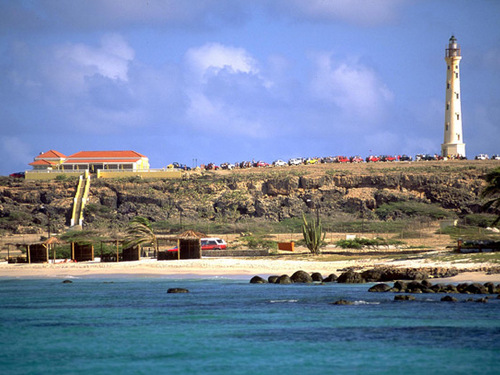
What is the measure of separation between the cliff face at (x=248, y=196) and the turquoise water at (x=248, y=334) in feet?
151

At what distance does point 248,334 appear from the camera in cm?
2227

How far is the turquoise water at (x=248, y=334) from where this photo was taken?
18.3m

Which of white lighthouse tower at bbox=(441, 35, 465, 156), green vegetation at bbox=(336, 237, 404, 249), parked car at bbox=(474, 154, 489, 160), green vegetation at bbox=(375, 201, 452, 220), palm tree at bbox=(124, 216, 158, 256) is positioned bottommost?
green vegetation at bbox=(336, 237, 404, 249)

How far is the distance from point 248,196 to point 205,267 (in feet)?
125

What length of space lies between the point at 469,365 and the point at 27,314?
16.7 m

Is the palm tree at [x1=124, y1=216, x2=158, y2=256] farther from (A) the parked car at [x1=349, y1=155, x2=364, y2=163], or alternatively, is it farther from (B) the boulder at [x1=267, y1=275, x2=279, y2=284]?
(A) the parked car at [x1=349, y1=155, x2=364, y2=163]

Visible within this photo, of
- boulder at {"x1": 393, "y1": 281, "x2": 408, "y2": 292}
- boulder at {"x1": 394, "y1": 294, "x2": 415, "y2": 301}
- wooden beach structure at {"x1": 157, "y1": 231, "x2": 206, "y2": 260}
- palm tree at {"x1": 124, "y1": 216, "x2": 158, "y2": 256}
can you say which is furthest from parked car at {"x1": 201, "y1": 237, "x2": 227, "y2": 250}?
boulder at {"x1": 394, "y1": 294, "x2": 415, "y2": 301}

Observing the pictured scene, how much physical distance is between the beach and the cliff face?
29.4 metres

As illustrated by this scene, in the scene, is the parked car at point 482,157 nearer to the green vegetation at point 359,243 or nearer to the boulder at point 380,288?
the green vegetation at point 359,243

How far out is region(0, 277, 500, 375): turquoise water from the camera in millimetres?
18328

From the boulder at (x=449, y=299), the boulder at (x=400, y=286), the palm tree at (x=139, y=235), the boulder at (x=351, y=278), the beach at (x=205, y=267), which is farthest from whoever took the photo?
the palm tree at (x=139, y=235)

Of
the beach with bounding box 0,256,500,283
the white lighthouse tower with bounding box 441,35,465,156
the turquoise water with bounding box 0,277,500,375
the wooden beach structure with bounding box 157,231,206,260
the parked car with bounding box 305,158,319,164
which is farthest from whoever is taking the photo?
the parked car with bounding box 305,158,319,164

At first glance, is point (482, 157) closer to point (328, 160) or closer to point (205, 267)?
point (328, 160)

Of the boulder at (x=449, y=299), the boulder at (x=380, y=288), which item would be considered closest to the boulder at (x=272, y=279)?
the boulder at (x=380, y=288)
